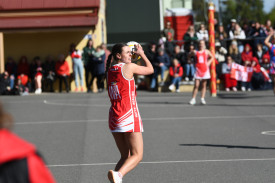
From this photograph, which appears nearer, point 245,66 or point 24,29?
point 245,66

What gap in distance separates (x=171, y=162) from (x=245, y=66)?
16.2 m

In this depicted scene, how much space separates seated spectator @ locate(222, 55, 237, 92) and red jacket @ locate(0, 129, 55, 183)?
904 inches

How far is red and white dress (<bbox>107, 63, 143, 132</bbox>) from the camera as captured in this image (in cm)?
699

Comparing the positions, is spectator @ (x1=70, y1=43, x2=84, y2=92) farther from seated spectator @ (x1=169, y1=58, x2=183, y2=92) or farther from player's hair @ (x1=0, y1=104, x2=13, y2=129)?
player's hair @ (x1=0, y1=104, x2=13, y2=129)

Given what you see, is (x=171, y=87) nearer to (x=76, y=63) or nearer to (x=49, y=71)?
(x=76, y=63)

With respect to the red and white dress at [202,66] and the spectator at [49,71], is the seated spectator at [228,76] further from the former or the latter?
the spectator at [49,71]

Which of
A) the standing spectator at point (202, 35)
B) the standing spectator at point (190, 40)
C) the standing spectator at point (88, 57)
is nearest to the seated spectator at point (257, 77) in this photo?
the standing spectator at point (202, 35)

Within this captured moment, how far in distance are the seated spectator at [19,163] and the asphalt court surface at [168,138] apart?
5613 millimetres

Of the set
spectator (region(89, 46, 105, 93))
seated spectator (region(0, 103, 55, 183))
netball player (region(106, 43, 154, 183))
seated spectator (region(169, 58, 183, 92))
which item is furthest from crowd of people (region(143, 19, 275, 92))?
seated spectator (region(0, 103, 55, 183))

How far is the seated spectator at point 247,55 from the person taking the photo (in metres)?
25.9

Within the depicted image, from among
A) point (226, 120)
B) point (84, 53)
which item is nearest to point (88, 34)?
point (84, 53)

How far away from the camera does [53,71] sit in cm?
2712

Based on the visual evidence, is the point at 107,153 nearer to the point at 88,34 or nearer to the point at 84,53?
the point at 84,53

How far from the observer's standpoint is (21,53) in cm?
2855
